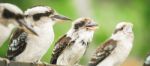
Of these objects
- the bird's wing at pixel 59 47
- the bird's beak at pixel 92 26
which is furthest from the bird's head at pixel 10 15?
the bird's beak at pixel 92 26

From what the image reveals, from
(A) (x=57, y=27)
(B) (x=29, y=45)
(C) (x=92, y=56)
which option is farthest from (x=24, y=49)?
(C) (x=92, y=56)

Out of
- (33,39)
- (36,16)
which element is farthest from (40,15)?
(33,39)

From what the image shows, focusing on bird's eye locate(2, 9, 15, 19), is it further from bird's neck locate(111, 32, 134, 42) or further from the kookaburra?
bird's neck locate(111, 32, 134, 42)

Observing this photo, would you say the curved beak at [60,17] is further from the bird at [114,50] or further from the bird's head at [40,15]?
the bird at [114,50]

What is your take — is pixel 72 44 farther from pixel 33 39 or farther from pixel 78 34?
pixel 33 39

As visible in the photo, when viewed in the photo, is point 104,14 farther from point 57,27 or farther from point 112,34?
point 57,27

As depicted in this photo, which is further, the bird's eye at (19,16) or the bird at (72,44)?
the bird at (72,44)
